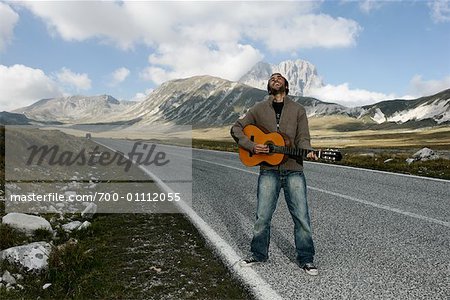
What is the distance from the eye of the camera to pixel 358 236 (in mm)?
6246

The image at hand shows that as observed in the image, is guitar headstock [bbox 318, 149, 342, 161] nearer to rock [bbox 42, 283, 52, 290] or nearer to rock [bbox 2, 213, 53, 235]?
rock [bbox 42, 283, 52, 290]

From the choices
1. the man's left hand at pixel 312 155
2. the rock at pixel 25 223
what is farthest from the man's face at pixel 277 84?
the rock at pixel 25 223

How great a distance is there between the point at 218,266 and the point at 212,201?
14.9 ft

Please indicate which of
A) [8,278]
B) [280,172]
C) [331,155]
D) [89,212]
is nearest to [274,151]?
[280,172]

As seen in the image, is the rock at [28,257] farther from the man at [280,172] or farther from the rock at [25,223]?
the man at [280,172]

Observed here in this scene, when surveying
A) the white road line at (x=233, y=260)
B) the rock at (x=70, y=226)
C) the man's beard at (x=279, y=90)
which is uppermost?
the man's beard at (x=279, y=90)

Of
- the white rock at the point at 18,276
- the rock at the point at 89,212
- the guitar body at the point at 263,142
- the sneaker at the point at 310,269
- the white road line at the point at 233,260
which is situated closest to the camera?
the white road line at the point at 233,260

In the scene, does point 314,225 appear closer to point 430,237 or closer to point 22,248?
point 430,237

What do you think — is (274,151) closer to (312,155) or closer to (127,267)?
(312,155)

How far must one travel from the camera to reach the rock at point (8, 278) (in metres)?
4.48

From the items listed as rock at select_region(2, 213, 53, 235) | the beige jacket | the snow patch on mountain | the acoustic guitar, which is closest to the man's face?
the beige jacket

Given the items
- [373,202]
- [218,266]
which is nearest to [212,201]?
[373,202]

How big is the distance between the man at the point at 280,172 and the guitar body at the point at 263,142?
8cm

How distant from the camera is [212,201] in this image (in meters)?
9.77
